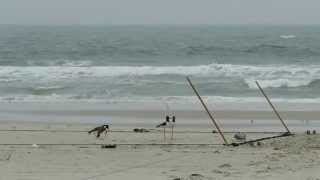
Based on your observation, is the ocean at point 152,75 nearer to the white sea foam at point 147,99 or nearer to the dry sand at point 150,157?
the white sea foam at point 147,99

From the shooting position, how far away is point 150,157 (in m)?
10.6

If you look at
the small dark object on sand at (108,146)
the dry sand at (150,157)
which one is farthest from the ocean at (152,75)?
the small dark object on sand at (108,146)

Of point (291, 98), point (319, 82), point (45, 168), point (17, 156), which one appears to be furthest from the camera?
point (319, 82)

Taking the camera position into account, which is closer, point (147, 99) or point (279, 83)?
point (147, 99)

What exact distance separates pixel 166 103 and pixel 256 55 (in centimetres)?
2583

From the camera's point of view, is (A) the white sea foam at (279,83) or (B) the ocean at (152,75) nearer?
(B) the ocean at (152,75)

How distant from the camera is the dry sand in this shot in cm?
919

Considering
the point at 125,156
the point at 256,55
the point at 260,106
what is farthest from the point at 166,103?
the point at 256,55

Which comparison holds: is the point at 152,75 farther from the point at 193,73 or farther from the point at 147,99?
the point at 147,99

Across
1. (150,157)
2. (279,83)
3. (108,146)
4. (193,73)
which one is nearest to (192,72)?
(193,73)

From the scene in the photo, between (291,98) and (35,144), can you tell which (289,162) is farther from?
(291,98)

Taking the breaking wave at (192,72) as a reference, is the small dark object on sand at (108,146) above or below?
below

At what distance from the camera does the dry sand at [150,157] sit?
919 cm

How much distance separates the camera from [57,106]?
20.1 m
